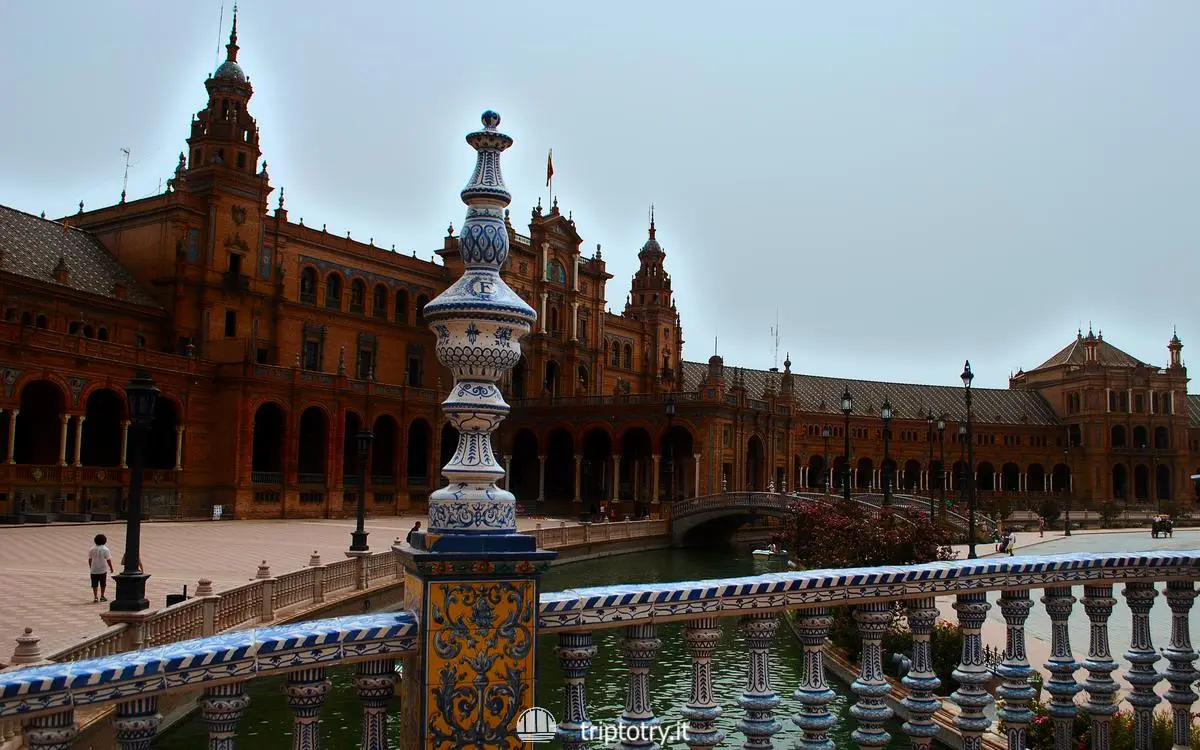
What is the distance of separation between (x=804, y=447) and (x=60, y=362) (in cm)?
6131

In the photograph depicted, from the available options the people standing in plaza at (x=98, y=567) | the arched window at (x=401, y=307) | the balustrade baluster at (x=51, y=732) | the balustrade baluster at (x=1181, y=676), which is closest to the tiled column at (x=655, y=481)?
the arched window at (x=401, y=307)

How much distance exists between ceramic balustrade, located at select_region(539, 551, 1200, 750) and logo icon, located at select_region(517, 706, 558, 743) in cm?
8

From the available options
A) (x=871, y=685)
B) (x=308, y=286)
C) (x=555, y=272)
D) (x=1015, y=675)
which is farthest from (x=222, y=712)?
(x=555, y=272)

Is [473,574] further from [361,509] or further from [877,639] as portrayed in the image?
[361,509]

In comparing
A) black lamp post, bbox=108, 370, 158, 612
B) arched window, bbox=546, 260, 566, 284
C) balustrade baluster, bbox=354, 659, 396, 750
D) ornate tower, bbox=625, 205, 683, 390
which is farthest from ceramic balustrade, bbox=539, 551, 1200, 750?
ornate tower, bbox=625, 205, 683, 390

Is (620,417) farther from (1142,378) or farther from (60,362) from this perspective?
(1142,378)

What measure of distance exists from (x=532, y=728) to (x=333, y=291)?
53147 millimetres

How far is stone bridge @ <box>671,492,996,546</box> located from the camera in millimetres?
45781

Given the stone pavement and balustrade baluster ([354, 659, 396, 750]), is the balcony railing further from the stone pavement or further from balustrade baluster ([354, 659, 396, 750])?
the stone pavement

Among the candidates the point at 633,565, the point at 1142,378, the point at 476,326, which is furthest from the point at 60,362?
the point at 1142,378

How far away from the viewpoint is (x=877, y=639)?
4555 millimetres

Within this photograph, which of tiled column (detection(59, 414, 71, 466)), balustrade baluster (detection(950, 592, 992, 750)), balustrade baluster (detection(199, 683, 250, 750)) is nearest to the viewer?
balustrade baluster (detection(199, 683, 250, 750))

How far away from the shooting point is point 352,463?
51.2 metres

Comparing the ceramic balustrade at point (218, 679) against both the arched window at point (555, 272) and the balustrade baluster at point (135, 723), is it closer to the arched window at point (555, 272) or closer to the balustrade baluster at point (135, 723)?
the balustrade baluster at point (135, 723)
